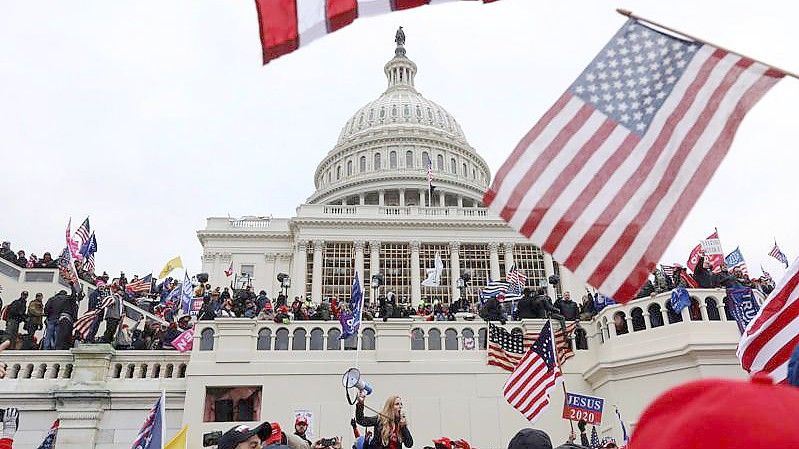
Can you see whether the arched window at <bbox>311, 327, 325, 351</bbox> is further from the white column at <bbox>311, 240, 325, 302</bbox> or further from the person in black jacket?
the white column at <bbox>311, 240, 325, 302</bbox>

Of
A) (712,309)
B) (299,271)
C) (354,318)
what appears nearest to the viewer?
(354,318)

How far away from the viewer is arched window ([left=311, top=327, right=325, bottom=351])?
57.0ft

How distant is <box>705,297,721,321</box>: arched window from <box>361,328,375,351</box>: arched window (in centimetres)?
855

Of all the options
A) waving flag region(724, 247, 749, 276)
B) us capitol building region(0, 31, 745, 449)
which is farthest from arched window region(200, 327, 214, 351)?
waving flag region(724, 247, 749, 276)

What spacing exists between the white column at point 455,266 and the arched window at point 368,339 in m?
38.1

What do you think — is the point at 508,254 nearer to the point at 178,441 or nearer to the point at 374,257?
the point at 374,257

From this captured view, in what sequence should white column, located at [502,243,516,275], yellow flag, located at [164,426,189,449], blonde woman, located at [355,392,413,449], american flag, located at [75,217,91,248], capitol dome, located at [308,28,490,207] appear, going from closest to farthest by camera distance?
blonde woman, located at [355,392,413,449] < yellow flag, located at [164,426,189,449] < american flag, located at [75,217,91,248] < white column, located at [502,243,516,275] < capitol dome, located at [308,28,490,207]

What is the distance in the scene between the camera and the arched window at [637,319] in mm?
16562

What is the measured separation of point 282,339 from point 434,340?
13.5 feet

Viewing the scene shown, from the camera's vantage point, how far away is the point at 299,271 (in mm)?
55375

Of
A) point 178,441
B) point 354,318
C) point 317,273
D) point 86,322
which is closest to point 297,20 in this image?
point 178,441

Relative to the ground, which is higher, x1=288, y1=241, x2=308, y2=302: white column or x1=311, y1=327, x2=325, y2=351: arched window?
x1=288, y1=241, x2=308, y2=302: white column

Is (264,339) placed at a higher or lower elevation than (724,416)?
higher

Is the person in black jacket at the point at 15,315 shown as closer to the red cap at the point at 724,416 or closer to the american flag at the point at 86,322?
the american flag at the point at 86,322
